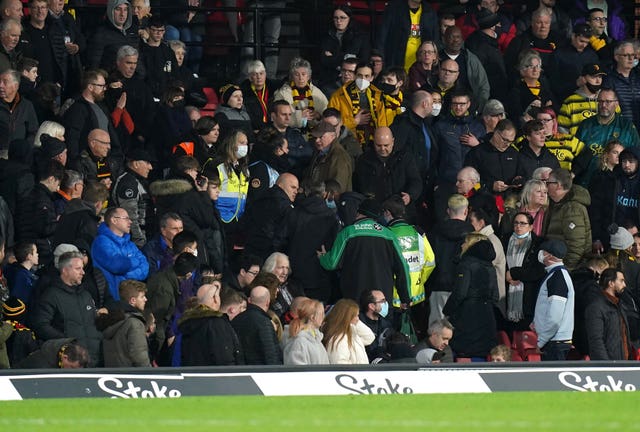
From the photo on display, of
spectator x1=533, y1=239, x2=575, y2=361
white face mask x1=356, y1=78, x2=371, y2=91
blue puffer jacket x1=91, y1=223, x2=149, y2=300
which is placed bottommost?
spectator x1=533, y1=239, x2=575, y2=361

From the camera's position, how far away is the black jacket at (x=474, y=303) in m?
15.8

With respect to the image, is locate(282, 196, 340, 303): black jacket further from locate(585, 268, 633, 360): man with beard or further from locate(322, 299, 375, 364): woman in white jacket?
locate(585, 268, 633, 360): man with beard

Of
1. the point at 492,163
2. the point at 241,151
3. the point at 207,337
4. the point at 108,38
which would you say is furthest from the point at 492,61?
the point at 207,337

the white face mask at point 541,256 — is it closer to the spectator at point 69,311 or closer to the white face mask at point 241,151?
the white face mask at point 241,151

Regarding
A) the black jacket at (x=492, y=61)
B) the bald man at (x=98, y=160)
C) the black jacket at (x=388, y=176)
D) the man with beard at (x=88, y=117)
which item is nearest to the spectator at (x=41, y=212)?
the bald man at (x=98, y=160)

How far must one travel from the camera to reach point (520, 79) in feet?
65.0

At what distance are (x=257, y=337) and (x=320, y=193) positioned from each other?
3.09 meters

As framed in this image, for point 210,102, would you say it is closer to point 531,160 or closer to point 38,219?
point 531,160

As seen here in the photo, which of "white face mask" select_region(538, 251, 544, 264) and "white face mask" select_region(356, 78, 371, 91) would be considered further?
"white face mask" select_region(356, 78, 371, 91)

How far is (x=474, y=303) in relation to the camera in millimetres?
15922

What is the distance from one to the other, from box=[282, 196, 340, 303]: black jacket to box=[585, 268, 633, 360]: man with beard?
2517 mm

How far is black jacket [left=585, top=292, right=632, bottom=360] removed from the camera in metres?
15.9

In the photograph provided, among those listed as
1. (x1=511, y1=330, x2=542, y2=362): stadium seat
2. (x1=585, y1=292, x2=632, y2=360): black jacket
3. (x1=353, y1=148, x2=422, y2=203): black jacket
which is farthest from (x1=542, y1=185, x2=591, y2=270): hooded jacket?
(x1=353, y1=148, x2=422, y2=203): black jacket

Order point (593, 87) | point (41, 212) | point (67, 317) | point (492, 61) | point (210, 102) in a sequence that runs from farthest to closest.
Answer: point (492, 61) → point (210, 102) → point (593, 87) → point (41, 212) → point (67, 317)
